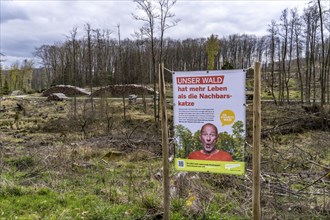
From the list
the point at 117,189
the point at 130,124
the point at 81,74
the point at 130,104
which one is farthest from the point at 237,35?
the point at 117,189

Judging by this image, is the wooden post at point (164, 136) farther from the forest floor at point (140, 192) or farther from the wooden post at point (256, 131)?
the wooden post at point (256, 131)

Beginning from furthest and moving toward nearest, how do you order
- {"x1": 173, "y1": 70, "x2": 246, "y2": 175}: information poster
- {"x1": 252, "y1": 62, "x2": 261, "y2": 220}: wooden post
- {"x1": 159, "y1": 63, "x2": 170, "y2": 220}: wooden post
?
{"x1": 159, "y1": 63, "x2": 170, "y2": 220}: wooden post < {"x1": 173, "y1": 70, "x2": 246, "y2": 175}: information poster < {"x1": 252, "y1": 62, "x2": 261, "y2": 220}: wooden post

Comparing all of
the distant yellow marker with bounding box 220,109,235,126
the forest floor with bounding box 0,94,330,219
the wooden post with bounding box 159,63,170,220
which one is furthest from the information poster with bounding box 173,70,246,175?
the forest floor with bounding box 0,94,330,219

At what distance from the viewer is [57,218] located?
15.6 ft

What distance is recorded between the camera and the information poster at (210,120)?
386cm

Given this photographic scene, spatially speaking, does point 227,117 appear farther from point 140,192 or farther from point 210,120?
point 140,192

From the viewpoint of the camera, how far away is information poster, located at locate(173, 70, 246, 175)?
386cm

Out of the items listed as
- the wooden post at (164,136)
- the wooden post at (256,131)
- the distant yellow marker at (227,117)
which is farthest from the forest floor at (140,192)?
the wooden post at (164,136)

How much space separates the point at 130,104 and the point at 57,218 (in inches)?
1113

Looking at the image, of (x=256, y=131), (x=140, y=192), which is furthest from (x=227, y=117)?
(x=140, y=192)

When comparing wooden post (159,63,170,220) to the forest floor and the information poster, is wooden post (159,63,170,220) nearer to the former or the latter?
the information poster

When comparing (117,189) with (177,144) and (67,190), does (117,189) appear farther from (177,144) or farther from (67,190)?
(177,144)

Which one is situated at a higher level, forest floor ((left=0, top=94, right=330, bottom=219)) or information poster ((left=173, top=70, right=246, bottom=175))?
information poster ((left=173, top=70, right=246, bottom=175))

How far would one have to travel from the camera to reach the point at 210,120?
4.00m
